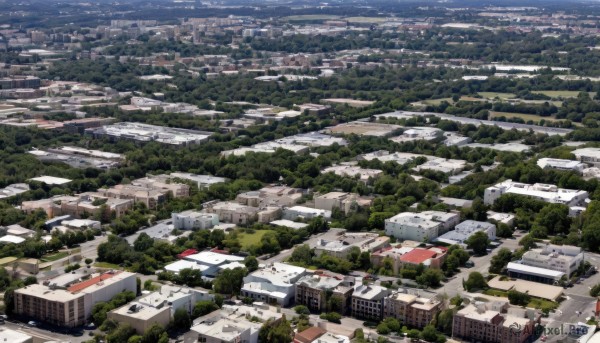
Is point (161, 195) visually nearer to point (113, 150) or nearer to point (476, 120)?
point (113, 150)

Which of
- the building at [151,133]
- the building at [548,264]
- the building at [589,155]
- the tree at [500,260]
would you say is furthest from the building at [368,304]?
the building at [151,133]

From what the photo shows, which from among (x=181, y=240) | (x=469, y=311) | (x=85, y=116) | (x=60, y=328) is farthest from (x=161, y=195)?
(x=85, y=116)

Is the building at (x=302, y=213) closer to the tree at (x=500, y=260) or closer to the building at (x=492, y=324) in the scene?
the tree at (x=500, y=260)

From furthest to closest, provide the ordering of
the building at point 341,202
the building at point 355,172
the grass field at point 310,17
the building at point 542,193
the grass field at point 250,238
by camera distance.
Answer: the grass field at point 310,17 → the building at point 355,172 → the building at point 542,193 → the building at point 341,202 → the grass field at point 250,238

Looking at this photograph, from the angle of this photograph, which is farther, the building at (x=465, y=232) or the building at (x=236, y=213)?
the building at (x=236, y=213)

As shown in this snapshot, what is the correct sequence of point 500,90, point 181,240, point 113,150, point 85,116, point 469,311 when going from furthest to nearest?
1. point 500,90
2. point 85,116
3. point 113,150
4. point 181,240
5. point 469,311
